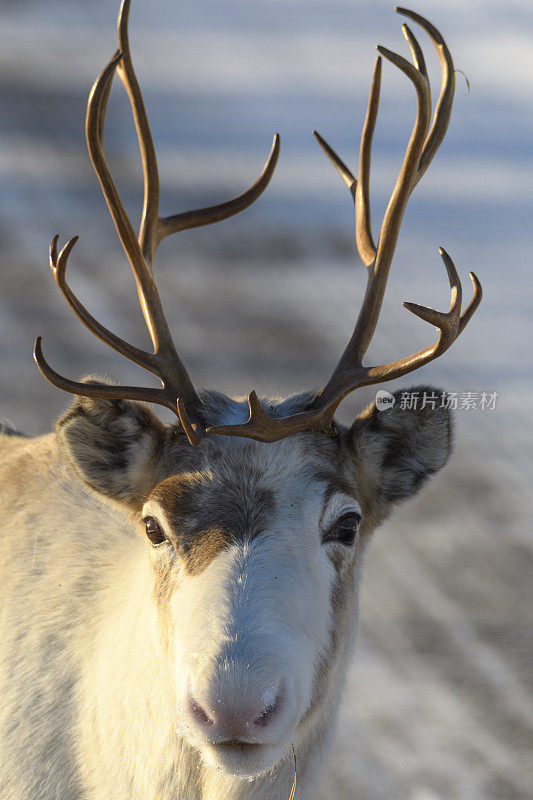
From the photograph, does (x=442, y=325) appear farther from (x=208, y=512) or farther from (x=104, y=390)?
(x=104, y=390)

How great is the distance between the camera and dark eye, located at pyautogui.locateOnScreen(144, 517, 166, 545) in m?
2.49

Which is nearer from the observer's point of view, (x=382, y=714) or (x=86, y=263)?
(x=382, y=714)

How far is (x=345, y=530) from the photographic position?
8.32 ft

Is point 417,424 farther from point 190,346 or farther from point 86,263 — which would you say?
point 86,263

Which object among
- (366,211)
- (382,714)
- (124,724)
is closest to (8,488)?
(124,724)

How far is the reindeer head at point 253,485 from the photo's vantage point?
206 cm

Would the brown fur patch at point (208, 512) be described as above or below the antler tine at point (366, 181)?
below

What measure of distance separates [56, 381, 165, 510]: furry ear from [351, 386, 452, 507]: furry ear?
70 centimetres

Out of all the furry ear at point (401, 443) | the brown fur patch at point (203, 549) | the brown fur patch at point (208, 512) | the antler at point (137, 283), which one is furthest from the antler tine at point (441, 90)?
the brown fur patch at point (203, 549)

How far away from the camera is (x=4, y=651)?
3.03 meters

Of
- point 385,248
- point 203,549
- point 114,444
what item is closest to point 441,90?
point 385,248

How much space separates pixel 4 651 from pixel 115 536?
0.58 meters

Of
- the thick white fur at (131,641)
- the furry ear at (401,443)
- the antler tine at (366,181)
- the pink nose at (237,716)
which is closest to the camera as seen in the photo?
the pink nose at (237,716)

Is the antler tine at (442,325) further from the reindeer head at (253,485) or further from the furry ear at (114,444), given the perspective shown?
the furry ear at (114,444)
